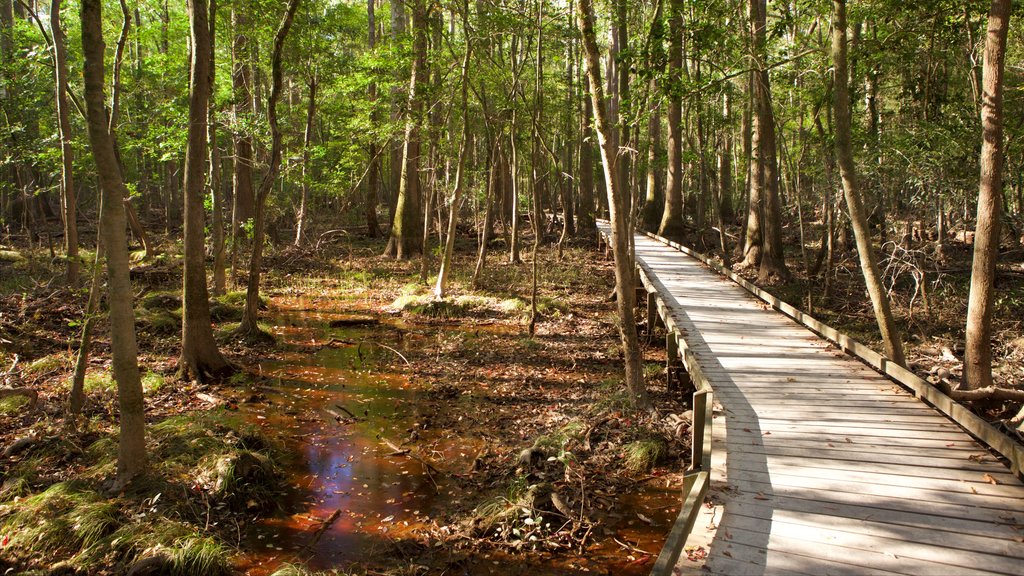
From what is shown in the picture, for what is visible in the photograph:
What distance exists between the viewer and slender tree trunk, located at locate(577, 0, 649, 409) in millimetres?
7820

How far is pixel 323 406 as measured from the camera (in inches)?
375

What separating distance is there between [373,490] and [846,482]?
4.83 metres

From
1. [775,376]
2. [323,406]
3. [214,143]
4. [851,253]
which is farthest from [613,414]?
[851,253]

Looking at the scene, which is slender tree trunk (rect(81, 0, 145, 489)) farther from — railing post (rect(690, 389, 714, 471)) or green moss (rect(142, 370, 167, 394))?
railing post (rect(690, 389, 714, 471))

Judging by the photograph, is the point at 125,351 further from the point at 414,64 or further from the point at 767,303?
the point at 414,64

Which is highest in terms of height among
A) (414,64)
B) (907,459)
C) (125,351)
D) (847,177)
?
(414,64)

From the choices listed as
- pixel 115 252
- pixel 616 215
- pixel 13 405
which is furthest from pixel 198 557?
pixel 616 215

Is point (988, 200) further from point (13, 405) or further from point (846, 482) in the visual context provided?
point (13, 405)

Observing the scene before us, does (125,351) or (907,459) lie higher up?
(125,351)

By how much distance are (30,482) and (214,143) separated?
1070 centimetres

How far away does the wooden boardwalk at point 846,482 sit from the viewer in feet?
13.8

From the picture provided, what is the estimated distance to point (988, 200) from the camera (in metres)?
7.40

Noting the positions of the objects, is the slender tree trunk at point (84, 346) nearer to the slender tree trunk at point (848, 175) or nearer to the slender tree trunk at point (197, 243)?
the slender tree trunk at point (197, 243)

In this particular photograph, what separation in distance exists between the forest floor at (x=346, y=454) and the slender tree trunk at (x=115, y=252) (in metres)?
0.47
